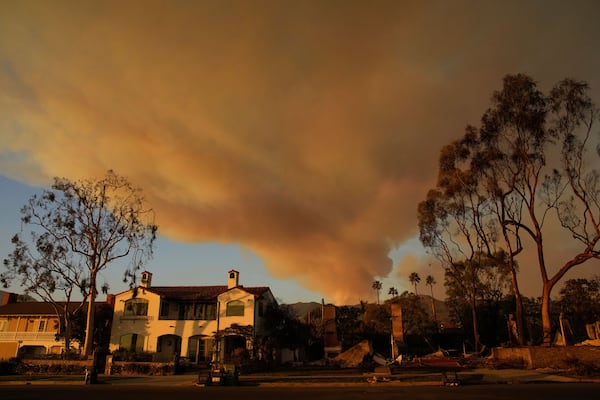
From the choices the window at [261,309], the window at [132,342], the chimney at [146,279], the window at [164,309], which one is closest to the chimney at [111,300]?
the chimney at [146,279]

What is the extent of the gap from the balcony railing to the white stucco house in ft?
32.0

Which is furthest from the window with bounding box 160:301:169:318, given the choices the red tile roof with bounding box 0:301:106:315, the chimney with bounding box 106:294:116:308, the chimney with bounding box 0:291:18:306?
the chimney with bounding box 0:291:18:306

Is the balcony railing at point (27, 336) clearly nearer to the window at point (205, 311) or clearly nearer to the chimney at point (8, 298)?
the chimney at point (8, 298)

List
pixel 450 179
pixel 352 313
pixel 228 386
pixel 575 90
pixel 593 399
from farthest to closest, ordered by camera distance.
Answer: pixel 352 313, pixel 450 179, pixel 575 90, pixel 228 386, pixel 593 399

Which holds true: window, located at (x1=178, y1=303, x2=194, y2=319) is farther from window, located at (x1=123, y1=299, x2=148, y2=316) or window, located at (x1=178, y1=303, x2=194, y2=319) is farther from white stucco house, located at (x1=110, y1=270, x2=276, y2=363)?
window, located at (x1=123, y1=299, x2=148, y2=316)

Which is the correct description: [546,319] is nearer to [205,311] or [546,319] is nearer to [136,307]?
[205,311]

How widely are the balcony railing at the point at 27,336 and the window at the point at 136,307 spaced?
10.8 m

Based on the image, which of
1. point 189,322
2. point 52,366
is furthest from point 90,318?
point 189,322

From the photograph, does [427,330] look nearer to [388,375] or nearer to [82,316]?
[388,375]

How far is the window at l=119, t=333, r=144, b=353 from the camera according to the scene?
149ft

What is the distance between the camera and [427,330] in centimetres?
6169

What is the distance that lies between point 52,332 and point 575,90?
57957 millimetres

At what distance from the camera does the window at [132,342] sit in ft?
149

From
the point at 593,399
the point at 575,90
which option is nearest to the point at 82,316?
the point at 593,399
